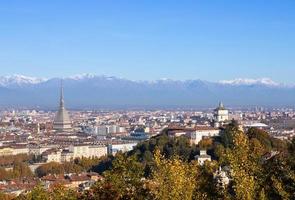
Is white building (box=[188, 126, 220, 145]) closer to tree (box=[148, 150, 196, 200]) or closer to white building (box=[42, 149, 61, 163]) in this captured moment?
white building (box=[42, 149, 61, 163])

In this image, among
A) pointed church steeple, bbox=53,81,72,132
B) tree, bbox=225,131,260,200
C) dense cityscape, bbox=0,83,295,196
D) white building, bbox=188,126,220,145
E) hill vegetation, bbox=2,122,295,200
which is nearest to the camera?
tree, bbox=225,131,260,200

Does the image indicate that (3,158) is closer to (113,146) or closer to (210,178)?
(113,146)

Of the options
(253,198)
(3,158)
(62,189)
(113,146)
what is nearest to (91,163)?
(3,158)

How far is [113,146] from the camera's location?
219 feet

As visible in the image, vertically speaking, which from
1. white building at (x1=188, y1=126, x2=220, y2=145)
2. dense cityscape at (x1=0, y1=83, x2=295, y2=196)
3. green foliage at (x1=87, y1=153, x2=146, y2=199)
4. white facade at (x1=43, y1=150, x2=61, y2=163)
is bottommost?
white facade at (x1=43, y1=150, x2=61, y2=163)

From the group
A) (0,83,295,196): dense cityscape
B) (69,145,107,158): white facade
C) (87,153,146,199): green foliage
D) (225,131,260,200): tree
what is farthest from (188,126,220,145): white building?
(225,131,260,200): tree

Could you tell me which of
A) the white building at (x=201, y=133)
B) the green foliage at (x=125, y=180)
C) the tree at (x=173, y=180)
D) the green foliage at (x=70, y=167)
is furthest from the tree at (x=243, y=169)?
the white building at (x=201, y=133)

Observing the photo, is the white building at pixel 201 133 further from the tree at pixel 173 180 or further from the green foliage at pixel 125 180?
the tree at pixel 173 180

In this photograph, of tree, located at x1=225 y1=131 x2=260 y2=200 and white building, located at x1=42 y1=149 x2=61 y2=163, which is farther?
white building, located at x1=42 y1=149 x2=61 y2=163

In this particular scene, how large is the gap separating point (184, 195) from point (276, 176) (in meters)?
3.01

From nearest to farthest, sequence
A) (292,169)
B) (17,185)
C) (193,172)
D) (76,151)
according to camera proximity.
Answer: (193,172)
(292,169)
(17,185)
(76,151)

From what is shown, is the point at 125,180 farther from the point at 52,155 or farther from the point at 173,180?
the point at 52,155

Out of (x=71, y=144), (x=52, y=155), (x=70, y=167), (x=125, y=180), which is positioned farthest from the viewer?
(x=71, y=144)

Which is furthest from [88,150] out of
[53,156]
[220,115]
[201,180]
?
[201,180]
